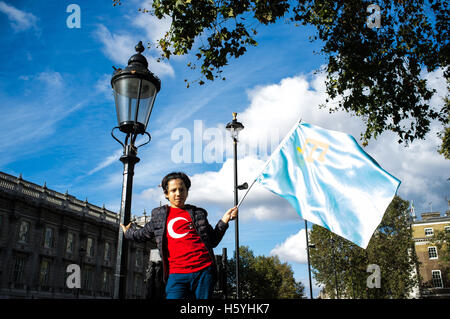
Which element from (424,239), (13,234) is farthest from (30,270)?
(424,239)

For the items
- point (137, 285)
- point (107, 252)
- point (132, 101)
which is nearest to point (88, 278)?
point (107, 252)

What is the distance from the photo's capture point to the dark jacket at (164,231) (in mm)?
4074

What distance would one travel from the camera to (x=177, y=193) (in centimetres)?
436

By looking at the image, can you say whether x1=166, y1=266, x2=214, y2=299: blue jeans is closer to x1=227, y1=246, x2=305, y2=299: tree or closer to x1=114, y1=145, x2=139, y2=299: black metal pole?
x1=114, y1=145, x2=139, y2=299: black metal pole

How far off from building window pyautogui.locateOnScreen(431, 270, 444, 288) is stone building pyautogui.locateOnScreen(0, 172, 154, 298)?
5095 cm

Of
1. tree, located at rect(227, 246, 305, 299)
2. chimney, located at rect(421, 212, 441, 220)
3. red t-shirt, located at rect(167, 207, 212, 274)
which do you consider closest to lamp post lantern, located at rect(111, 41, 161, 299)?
red t-shirt, located at rect(167, 207, 212, 274)

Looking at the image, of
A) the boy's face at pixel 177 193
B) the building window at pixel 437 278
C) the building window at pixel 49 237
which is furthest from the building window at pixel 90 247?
the building window at pixel 437 278

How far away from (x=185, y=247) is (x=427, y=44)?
8189 millimetres

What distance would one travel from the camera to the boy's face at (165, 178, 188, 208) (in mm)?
4353

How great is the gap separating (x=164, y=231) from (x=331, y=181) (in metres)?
2.10

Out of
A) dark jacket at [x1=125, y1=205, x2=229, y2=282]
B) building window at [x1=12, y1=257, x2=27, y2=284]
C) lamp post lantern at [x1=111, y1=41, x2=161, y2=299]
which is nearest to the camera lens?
dark jacket at [x1=125, y1=205, x2=229, y2=282]

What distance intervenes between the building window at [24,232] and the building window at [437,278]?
60.4 meters

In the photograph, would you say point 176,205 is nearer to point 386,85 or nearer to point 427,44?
point 386,85

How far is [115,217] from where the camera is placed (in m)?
54.1
